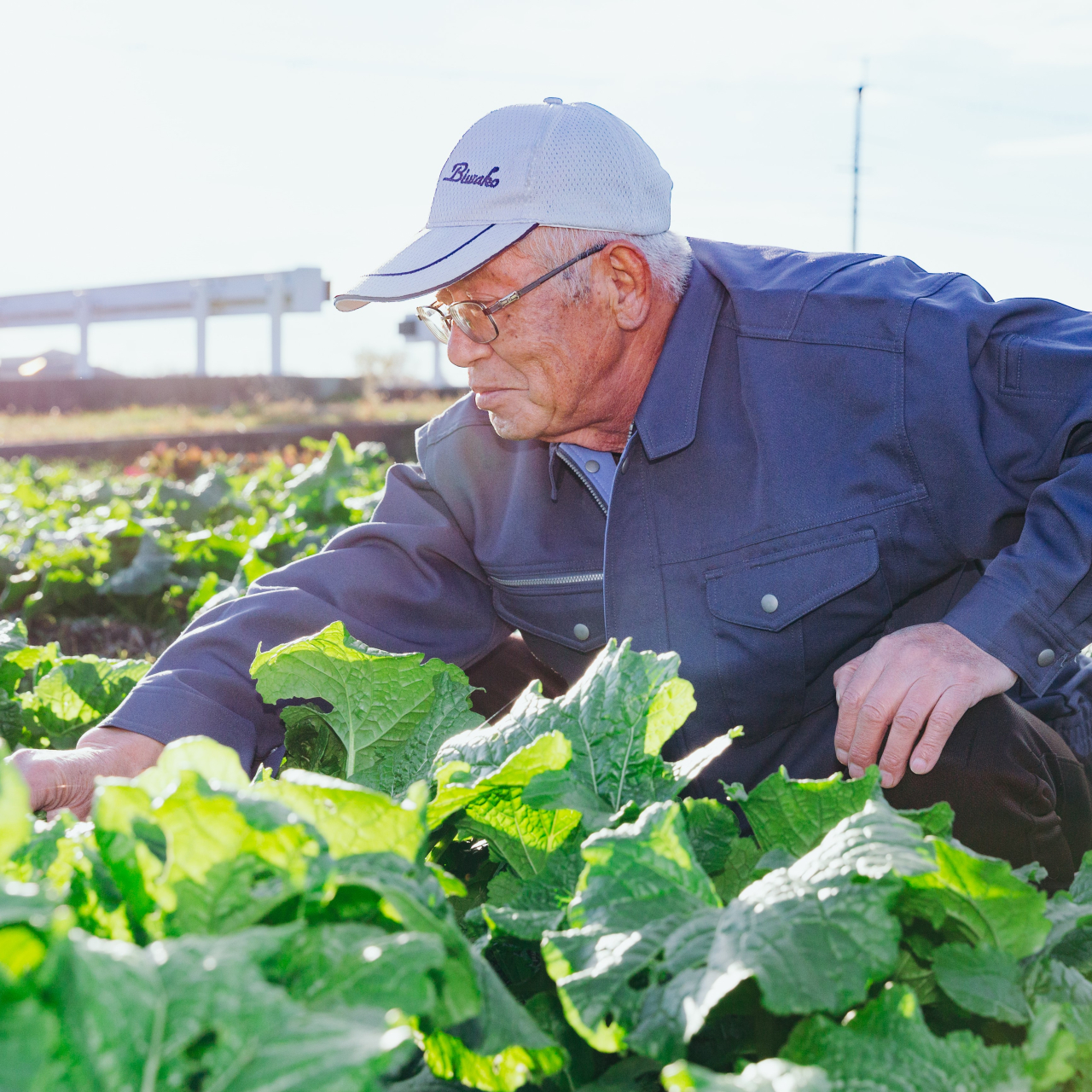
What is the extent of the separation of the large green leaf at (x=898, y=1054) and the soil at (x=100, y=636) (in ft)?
13.0

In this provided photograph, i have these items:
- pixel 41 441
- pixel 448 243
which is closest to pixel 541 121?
pixel 448 243

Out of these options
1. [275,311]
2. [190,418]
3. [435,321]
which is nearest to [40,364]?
[275,311]

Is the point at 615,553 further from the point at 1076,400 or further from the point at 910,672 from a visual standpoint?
the point at 1076,400

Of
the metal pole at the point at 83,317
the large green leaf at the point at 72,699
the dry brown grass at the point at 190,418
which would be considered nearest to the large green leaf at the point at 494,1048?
the large green leaf at the point at 72,699

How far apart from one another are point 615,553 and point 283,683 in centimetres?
99

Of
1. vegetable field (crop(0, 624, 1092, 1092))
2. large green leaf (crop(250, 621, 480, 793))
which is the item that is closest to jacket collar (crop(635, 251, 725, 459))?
large green leaf (crop(250, 621, 480, 793))

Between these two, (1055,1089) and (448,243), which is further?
(448,243)

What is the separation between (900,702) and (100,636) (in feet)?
12.6

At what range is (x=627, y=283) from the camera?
2262 mm

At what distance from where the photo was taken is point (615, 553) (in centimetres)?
222

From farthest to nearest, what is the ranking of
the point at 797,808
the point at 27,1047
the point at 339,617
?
the point at 339,617 < the point at 797,808 < the point at 27,1047

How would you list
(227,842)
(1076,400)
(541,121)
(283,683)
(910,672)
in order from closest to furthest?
(227,842) → (283,683) → (910,672) → (1076,400) → (541,121)

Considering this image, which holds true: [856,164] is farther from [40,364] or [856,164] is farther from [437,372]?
[40,364]

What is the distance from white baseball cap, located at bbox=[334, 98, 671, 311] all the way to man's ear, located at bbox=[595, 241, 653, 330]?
0.05 m
